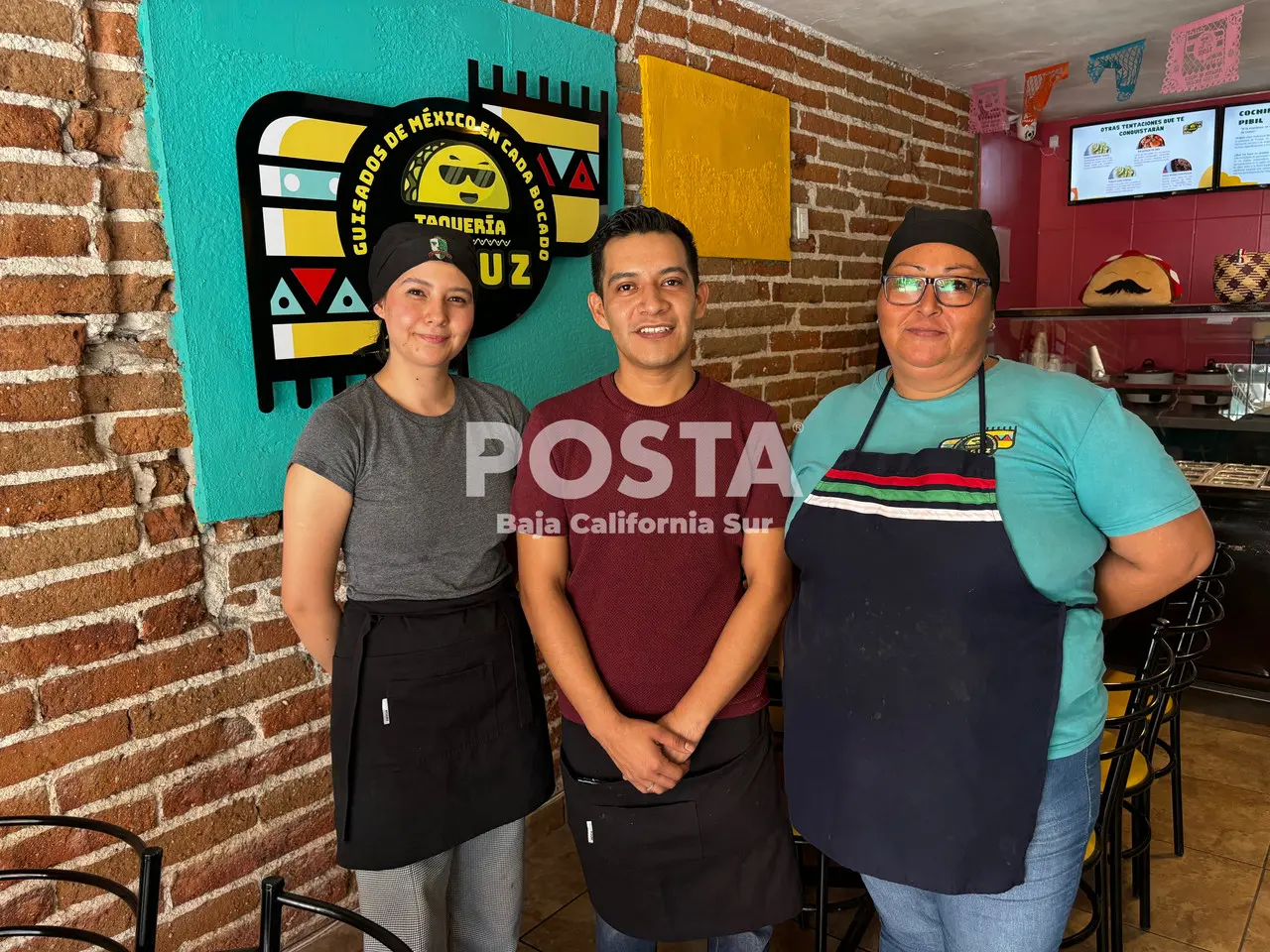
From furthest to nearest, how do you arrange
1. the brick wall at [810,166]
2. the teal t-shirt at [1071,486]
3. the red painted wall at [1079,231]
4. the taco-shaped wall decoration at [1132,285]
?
the red painted wall at [1079,231]
the taco-shaped wall decoration at [1132,285]
the brick wall at [810,166]
the teal t-shirt at [1071,486]

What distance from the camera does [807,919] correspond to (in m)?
2.31

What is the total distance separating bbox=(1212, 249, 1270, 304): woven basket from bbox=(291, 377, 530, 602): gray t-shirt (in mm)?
3059

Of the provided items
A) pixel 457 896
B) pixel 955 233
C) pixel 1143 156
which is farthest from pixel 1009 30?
pixel 457 896

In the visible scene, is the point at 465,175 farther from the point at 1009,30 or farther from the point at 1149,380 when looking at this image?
the point at 1149,380

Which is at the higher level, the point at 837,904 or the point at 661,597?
the point at 661,597

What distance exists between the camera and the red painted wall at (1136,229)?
470 cm

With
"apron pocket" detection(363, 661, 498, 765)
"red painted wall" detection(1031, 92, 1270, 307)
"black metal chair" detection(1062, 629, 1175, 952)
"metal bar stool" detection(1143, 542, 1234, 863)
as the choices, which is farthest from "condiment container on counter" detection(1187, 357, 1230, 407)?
"apron pocket" detection(363, 661, 498, 765)

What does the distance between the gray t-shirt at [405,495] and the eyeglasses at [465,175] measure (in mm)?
726

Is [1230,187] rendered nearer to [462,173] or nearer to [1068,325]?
[1068,325]

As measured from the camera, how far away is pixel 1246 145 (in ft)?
15.1

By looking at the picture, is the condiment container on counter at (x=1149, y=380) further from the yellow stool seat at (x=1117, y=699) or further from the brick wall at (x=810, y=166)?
the yellow stool seat at (x=1117, y=699)

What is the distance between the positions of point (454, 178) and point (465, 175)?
37 mm

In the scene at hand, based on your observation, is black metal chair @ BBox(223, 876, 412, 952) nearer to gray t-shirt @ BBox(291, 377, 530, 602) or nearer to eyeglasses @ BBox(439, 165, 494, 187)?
gray t-shirt @ BBox(291, 377, 530, 602)

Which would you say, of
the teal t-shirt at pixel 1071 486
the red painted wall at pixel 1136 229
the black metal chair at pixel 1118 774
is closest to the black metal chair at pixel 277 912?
the teal t-shirt at pixel 1071 486
